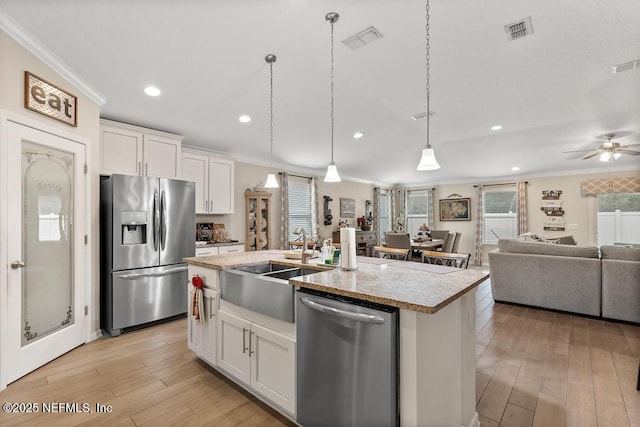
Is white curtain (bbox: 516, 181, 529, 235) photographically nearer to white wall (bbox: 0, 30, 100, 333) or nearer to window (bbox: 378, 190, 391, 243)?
window (bbox: 378, 190, 391, 243)

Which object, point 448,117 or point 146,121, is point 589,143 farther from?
point 146,121

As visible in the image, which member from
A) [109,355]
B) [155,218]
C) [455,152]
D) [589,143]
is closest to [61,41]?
[155,218]

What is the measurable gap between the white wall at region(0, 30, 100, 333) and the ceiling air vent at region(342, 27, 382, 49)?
2.50 meters

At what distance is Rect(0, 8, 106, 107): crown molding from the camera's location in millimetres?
2050

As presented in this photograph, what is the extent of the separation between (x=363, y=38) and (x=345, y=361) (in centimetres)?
232

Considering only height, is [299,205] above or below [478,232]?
above

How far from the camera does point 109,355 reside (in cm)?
271

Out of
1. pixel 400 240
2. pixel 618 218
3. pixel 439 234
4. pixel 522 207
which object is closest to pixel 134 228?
pixel 400 240

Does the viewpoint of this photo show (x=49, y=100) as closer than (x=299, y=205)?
Yes

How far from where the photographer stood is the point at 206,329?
2.44 m

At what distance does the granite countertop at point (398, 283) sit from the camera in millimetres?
1287

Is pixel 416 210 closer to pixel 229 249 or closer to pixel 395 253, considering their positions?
pixel 395 253

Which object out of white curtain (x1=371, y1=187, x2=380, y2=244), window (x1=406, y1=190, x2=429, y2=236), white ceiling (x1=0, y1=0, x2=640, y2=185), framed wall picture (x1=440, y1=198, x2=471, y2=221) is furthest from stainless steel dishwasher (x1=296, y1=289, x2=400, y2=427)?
window (x1=406, y1=190, x2=429, y2=236)

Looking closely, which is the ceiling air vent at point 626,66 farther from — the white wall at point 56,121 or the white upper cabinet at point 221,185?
the white wall at point 56,121
